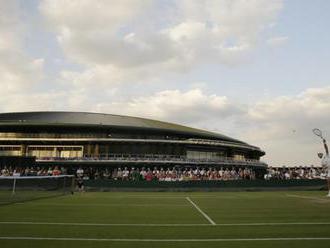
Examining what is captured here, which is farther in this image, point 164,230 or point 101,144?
point 101,144

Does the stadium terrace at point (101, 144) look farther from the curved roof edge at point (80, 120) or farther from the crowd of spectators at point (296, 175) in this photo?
the crowd of spectators at point (296, 175)

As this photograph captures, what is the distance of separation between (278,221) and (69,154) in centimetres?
9259

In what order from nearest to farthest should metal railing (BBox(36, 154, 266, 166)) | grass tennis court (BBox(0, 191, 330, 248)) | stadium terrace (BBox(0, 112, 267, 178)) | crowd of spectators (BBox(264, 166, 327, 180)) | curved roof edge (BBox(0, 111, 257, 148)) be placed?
1. grass tennis court (BBox(0, 191, 330, 248))
2. crowd of spectators (BBox(264, 166, 327, 180))
3. metal railing (BBox(36, 154, 266, 166))
4. stadium terrace (BBox(0, 112, 267, 178))
5. curved roof edge (BBox(0, 111, 257, 148))

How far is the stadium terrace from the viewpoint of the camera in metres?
95.6

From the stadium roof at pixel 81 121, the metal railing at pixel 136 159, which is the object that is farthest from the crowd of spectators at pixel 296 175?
the stadium roof at pixel 81 121

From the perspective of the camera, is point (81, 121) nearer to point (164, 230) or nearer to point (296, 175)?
point (296, 175)

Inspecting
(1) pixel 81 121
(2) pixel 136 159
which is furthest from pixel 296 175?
(1) pixel 81 121

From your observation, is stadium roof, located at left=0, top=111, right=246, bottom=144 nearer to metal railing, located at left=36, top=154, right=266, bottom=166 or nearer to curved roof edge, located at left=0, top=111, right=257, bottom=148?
curved roof edge, located at left=0, top=111, right=257, bottom=148

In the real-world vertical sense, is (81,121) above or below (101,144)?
above

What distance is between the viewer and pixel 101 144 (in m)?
104

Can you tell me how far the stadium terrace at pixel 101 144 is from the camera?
3762 inches

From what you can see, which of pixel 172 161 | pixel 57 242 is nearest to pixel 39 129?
pixel 172 161

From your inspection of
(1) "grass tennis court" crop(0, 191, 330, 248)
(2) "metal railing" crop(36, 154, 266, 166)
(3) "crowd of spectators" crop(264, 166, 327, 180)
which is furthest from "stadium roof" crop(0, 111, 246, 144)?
(1) "grass tennis court" crop(0, 191, 330, 248)

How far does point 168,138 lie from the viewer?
113 meters
